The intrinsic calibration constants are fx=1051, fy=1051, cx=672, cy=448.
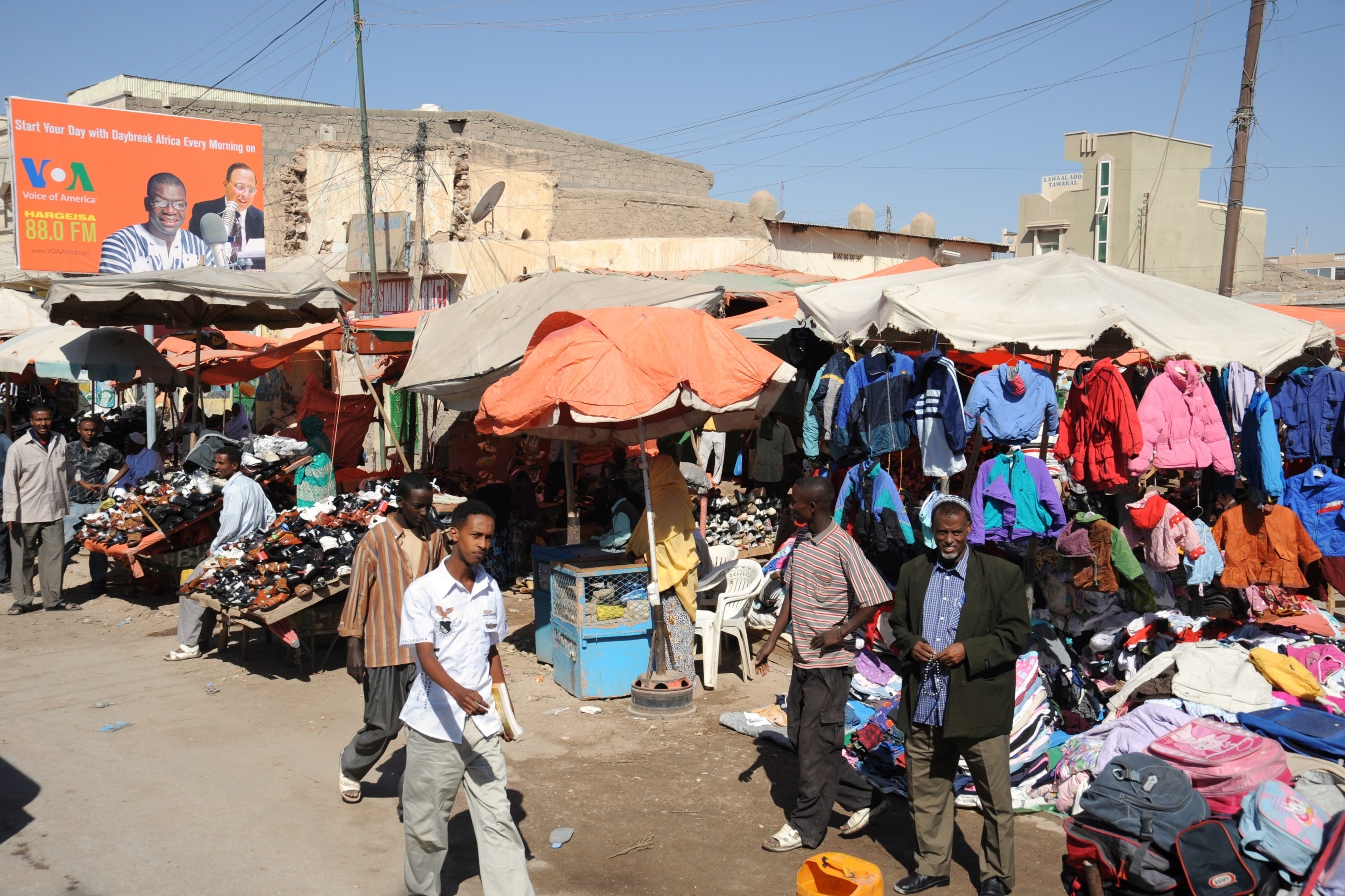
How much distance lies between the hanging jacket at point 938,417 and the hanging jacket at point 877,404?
14 cm

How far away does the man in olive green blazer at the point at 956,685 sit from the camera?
175 inches

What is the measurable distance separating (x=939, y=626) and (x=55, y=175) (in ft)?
66.1

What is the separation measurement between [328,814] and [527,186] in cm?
1867

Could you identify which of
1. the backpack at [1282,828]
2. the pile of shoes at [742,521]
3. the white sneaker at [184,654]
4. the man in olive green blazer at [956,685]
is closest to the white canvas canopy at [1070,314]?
the man in olive green blazer at [956,685]

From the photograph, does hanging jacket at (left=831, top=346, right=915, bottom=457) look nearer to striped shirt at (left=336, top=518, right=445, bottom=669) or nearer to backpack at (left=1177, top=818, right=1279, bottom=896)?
backpack at (left=1177, top=818, right=1279, bottom=896)

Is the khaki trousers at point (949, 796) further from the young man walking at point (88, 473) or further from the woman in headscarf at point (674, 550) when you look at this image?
the young man walking at point (88, 473)

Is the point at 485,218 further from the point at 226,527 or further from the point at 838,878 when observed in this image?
the point at 838,878

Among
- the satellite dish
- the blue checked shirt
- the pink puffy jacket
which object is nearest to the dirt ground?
the blue checked shirt

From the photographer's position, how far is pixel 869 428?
292 inches

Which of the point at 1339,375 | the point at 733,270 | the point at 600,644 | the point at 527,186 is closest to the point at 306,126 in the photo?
the point at 527,186

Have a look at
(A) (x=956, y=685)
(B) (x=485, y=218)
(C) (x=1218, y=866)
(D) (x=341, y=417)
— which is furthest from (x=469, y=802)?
(B) (x=485, y=218)

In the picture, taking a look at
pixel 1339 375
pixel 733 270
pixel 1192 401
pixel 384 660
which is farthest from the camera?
pixel 733 270

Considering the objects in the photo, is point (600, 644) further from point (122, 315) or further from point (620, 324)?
point (122, 315)

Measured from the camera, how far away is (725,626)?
26.5 ft
